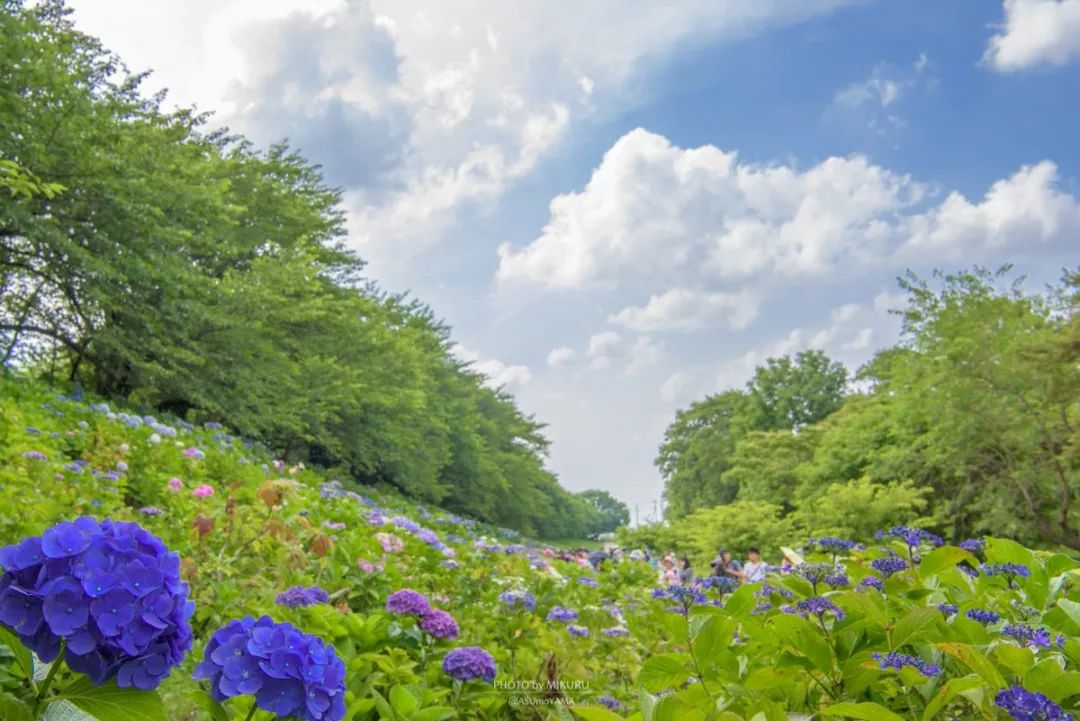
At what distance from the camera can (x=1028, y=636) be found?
1.54m

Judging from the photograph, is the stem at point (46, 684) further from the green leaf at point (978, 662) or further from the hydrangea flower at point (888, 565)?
the hydrangea flower at point (888, 565)

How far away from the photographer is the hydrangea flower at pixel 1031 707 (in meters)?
1.19

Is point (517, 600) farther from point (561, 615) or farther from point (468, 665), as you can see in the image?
point (468, 665)

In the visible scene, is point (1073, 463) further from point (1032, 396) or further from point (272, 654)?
point (272, 654)

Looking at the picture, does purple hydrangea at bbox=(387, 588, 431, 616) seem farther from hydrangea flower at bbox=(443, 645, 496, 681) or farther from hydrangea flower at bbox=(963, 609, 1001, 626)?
hydrangea flower at bbox=(963, 609, 1001, 626)

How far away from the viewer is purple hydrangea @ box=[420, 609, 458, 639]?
3112 millimetres

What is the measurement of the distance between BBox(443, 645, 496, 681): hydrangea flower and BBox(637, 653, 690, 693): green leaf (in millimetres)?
1102

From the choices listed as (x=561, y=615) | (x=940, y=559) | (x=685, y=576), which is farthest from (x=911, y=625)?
(x=685, y=576)

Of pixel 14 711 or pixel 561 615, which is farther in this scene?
pixel 561 615

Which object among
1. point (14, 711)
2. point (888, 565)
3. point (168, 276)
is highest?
point (168, 276)

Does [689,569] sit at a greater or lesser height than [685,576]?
greater

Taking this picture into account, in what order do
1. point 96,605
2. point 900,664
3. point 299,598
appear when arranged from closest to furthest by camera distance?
point 96,605
point 900,664
point 299,598

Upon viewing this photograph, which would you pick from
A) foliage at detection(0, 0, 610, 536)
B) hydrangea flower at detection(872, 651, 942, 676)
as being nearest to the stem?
hydrangea flower at detection(872, 651, 942, 676)

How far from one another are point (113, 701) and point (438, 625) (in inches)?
81.7
